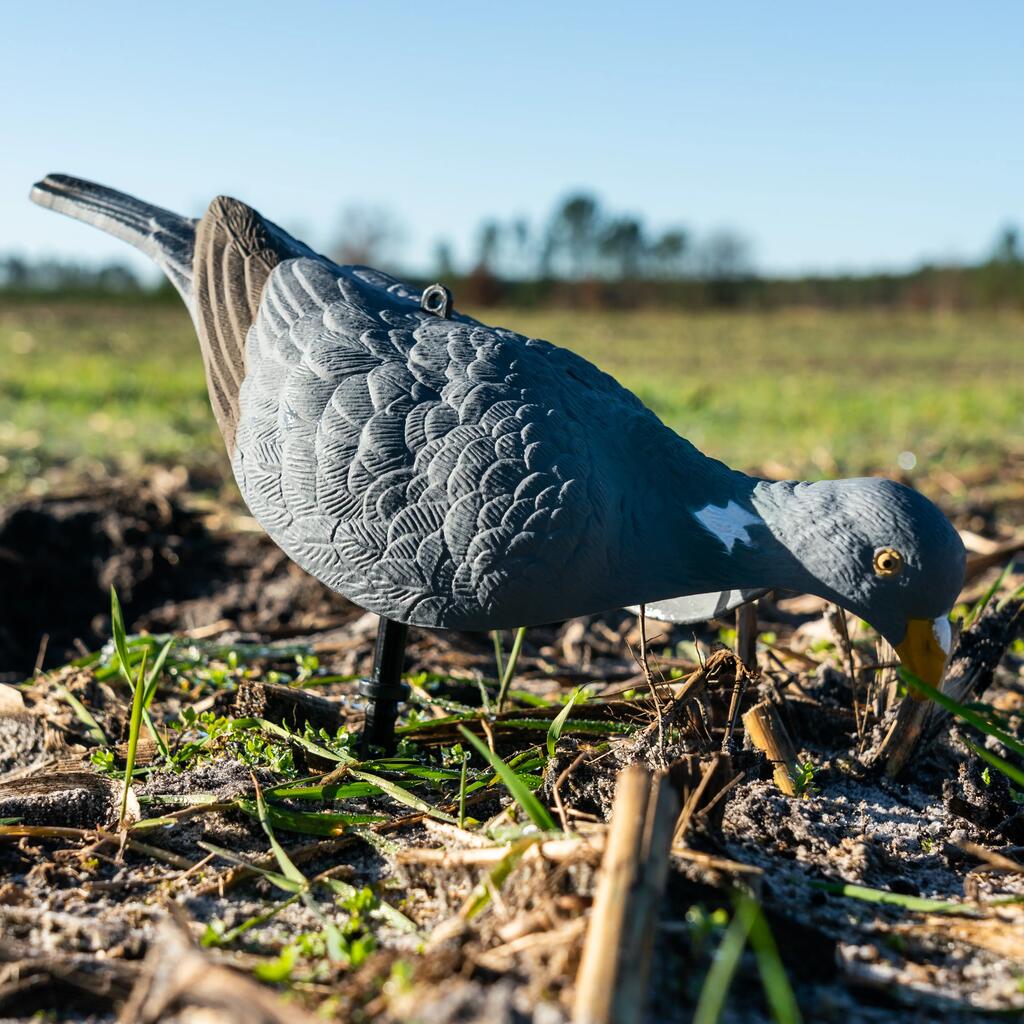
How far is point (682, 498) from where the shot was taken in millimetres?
2393

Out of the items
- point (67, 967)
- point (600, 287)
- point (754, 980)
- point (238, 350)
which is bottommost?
point (67, 967)

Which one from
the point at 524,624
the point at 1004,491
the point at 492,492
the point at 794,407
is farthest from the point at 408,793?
the point at 794,407

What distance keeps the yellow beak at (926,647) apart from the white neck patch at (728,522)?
374 millimetres

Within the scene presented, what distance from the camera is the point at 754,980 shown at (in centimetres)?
171

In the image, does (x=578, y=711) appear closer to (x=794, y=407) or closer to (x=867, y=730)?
(x=867, y=730)

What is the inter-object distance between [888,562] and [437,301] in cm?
130

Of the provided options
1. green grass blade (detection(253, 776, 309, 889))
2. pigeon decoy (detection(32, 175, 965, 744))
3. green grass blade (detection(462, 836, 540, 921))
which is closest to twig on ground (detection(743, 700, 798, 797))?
pigeon decoy (detection(32, 175, 965, 744))

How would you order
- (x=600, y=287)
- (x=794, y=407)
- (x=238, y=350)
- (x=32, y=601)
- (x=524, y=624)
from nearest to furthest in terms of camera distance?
(x=524, y=624), (x=238, y=350), (x=32, y=601), (x=794, y=407), (x=600, y=287)

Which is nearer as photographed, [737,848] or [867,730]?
[737,848]

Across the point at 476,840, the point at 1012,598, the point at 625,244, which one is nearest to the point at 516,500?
the point at 476,840

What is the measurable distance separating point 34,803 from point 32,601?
207cm

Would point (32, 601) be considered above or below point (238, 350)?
below

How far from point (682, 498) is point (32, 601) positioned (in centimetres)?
293

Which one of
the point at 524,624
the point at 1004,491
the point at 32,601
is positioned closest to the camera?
the point at 524,624
